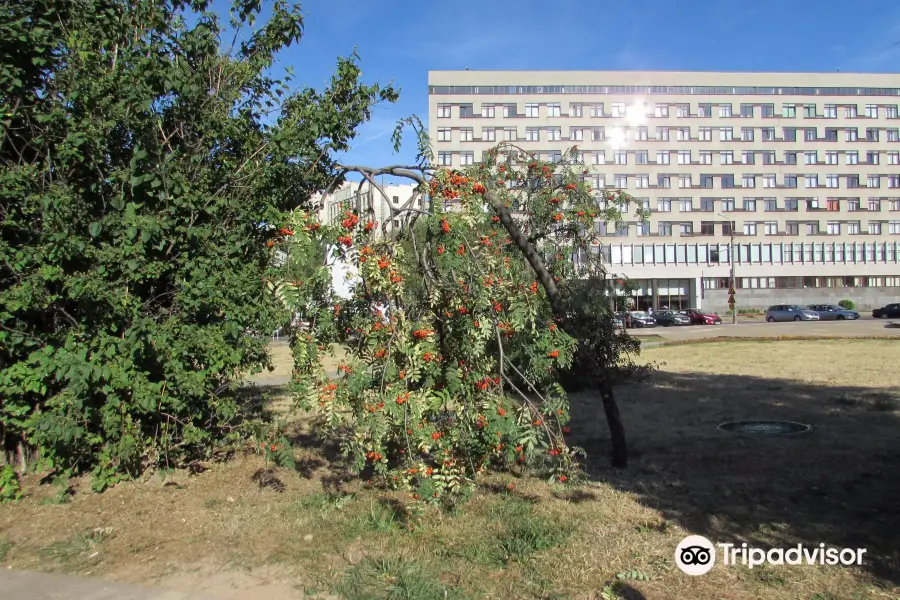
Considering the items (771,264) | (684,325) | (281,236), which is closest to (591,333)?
(281,236)

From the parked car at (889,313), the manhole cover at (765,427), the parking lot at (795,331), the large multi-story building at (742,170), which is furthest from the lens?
the large multi-story building at (742,170)

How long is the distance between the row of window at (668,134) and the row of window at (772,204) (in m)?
5.72

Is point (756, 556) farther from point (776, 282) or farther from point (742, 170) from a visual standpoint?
point (776, 282)

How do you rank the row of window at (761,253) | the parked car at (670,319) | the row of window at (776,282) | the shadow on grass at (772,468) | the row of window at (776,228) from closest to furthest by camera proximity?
the shadow on grass at (772,468) < the parked car at (670,319) < the row of window at (761,253) < the row of window at (776,228) < the row of window at (776,282)

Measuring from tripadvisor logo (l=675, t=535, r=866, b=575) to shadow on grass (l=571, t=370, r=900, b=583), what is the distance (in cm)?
11

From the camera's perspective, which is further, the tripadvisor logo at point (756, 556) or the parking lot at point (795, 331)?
the parking lot at point (795, 331)

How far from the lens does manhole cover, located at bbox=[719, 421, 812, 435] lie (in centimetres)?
808

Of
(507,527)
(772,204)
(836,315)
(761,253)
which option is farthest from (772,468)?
(772,204)

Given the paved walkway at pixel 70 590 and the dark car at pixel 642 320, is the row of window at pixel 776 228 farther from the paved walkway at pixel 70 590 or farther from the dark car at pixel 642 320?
the paved walkway at pixel 70 590

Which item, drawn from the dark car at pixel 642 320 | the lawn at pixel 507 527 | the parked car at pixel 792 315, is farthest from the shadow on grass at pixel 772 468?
A: the parked car at pixel 792 315

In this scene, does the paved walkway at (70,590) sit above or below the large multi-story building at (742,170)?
below

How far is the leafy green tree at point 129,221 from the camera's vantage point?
536 cm

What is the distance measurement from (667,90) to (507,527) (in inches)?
2538

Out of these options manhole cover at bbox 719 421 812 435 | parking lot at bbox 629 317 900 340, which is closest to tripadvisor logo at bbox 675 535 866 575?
manhole cover at bbox 719 421 812 435
